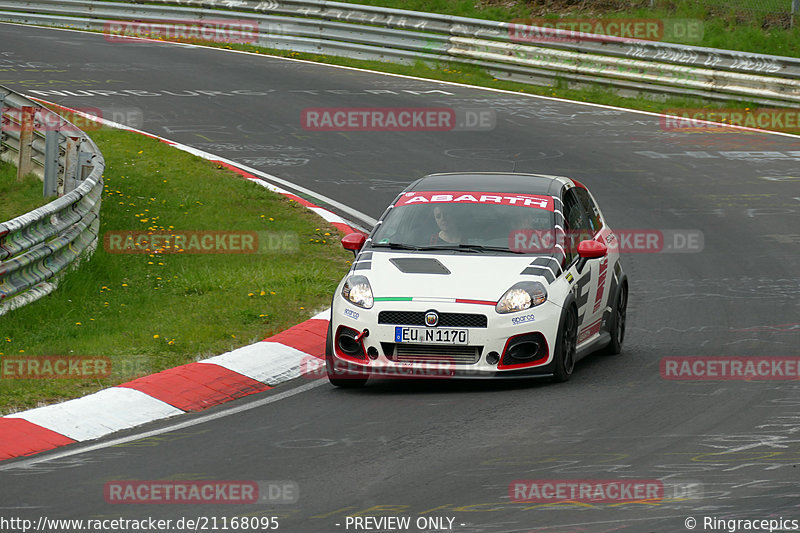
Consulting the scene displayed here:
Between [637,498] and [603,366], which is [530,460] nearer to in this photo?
[637,498]

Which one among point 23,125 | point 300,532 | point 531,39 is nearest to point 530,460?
point 300,532

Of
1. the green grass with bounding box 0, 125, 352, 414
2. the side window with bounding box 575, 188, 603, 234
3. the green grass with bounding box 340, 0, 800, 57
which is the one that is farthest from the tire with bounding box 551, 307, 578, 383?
the green grass with bounding box 340, 0, 800, 57

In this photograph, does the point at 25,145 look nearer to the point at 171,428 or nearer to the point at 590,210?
the point at 590,210

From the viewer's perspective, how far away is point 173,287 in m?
12.9

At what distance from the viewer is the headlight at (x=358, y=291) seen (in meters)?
9.43

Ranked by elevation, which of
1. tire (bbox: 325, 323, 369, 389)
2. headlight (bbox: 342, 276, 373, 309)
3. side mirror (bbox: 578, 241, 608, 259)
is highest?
side mirror (bbox: 578, 241, 608, 259)

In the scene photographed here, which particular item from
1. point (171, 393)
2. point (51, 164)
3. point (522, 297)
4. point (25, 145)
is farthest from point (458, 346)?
point (25, 145)

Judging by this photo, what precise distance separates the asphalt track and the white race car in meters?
0.26

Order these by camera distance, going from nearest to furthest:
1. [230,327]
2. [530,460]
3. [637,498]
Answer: [637,498] < [530,460] < [230,327]

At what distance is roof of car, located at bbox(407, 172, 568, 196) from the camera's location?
10664 millimetres

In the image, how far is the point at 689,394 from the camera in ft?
30.1

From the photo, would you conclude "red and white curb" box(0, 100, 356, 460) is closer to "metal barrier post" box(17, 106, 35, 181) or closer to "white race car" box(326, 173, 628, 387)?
"white race car" box(326, 173, 628, 387)

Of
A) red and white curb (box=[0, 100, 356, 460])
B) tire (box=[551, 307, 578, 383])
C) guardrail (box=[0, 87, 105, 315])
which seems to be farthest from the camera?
guardrail (box=[0, 87, 105, 315])

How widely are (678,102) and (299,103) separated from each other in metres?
7.19
